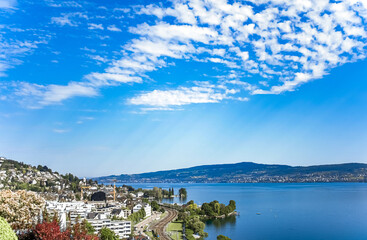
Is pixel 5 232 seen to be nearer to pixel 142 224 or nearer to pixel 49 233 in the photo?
pixel 49 233

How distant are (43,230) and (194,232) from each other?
974 inches

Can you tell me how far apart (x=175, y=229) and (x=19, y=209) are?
81.4 ft

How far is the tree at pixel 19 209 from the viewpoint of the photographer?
8.50m

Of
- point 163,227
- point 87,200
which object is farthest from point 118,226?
point 87,200

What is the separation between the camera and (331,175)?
17325 cm

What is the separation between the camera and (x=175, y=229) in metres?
31.7

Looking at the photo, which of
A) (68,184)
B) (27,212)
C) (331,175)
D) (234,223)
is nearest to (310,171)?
(331,175)

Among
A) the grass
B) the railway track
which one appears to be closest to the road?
the railway track

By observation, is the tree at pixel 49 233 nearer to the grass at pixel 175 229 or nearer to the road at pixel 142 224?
the grass at pixel 175 229

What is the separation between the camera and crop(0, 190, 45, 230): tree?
8.50m

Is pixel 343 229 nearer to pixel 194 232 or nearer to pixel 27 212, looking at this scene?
pixel 194 232

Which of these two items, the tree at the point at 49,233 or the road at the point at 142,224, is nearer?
the tree at the point at 49,233

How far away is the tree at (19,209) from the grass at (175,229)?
19951 mm

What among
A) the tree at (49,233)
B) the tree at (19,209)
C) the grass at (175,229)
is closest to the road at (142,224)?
the grass at (175,229)
